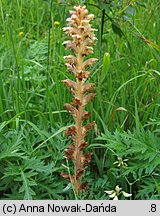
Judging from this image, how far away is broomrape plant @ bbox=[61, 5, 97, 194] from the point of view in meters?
2.00

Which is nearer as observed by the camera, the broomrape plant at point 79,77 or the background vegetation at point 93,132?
the broomrape plant at point 79,77

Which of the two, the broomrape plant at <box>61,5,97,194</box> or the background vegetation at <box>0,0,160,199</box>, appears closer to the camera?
the broomrape plant at <box>61,5,97,194</box>

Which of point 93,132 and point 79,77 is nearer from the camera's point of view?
point 79,77

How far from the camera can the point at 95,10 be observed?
423 cm

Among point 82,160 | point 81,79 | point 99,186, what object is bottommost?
point 99,186

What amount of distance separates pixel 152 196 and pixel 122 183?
260 millimetres

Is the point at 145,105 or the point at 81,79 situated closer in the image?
the point at 81,79

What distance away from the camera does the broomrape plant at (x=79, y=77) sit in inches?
78.7

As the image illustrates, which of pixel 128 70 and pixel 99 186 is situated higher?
pixel 128 70

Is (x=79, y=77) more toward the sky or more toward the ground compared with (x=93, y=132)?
more toward the sky

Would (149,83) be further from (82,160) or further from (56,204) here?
(56,204)

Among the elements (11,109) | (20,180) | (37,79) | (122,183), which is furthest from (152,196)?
(37,79)

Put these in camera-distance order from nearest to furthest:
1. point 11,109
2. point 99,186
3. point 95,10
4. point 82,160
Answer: point 82,160, point 99,186, point 11,109, point 95,10

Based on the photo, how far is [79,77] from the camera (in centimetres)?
203
